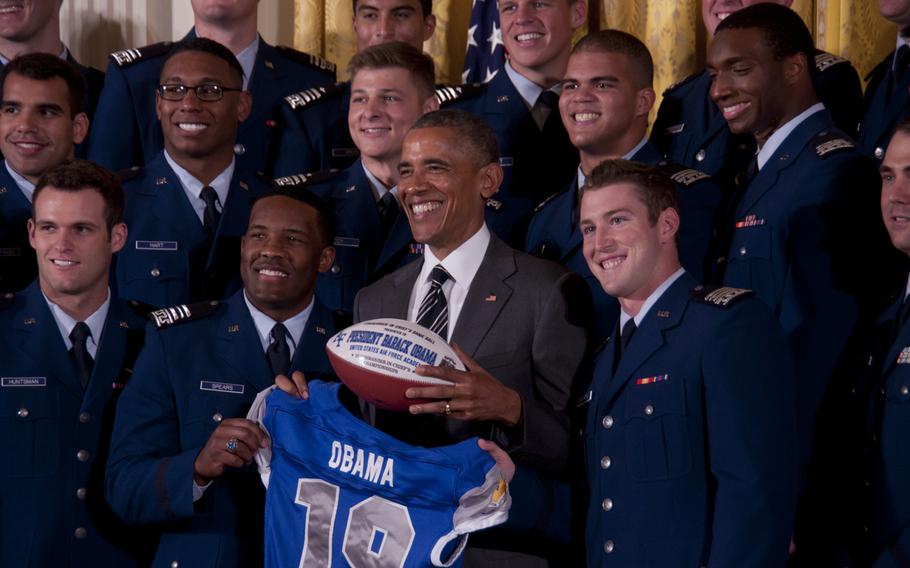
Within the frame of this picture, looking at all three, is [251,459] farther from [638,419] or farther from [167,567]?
[638,419]

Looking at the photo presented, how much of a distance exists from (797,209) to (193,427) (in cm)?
212

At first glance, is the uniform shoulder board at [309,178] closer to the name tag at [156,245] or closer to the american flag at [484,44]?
the name tag at [156,245]

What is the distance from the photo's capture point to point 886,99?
17.8 feet

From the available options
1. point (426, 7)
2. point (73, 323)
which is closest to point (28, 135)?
point (73, 323)

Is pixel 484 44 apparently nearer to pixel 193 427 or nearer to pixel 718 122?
pixel 718 122

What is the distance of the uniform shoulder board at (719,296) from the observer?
4.07m

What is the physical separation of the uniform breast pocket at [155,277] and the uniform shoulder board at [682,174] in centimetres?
185

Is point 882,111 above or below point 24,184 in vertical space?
above

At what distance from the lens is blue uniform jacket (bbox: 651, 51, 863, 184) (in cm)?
570

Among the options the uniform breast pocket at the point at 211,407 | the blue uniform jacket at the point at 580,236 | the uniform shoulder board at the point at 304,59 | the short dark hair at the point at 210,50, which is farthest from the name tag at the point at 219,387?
the uniform shoulder board at the point at 304,59

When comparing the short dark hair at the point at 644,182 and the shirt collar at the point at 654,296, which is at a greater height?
the short dark hair at the point at 644,182

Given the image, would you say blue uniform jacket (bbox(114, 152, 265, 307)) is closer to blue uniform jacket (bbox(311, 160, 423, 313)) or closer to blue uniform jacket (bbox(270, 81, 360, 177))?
blue uniform jacket (bbox(311, 160, 423, 313))

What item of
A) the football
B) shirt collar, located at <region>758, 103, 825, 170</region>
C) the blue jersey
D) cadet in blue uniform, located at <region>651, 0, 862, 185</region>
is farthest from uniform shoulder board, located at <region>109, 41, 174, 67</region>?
shirt collar, located at <region>758, 103, 825, 170</region>

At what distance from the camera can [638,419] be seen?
415 cm
